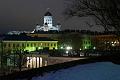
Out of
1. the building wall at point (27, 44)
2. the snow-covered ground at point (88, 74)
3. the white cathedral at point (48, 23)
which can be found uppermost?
the white cathedral at point (48, 23)

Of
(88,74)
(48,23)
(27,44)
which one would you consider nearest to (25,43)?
(27,44)

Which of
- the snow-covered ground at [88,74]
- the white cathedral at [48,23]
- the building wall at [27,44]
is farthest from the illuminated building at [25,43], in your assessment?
the snow-covered ground at [88,74]

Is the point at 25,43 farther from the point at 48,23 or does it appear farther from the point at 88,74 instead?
the point at 88,74

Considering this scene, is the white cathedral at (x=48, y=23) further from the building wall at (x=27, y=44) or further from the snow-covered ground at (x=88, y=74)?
the snow-covered ground at (x=88, y=74)

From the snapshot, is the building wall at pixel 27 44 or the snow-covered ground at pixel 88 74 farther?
the building wall at pixel 27 44

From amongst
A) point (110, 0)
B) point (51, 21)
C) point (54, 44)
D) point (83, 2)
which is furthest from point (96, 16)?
point (51, 21)

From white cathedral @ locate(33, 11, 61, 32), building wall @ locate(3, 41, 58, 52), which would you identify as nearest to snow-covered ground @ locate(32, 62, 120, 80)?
building wall @ locate(3, 41, 58, 52)

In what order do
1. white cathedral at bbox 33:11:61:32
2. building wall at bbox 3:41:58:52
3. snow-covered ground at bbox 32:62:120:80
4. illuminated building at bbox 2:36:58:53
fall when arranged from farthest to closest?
white cathedral at bbox 33:11:61:32 < illuminated building at bbox 2:36:58:53 < building wall at bbox 3:41:58:52 < snow-covered ground at bbox 32:62:120:80

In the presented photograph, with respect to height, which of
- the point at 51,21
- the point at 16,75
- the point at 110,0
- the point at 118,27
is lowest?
the point at 16,75

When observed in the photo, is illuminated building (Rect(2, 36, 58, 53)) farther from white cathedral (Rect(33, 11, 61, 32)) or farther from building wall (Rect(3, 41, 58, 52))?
white cathedral (Rect(33, 11, 61, 32))

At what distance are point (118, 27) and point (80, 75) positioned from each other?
31.9 ft

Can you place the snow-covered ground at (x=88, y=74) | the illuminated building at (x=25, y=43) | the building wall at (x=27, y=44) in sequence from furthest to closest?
the illuminated building at (x=25, y=43) → the building wall at (x=27, y=44) → the snow-covered ground at (x=88, y=74)

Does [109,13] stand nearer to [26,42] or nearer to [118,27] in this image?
[118,27]

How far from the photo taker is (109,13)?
70.4 ft
